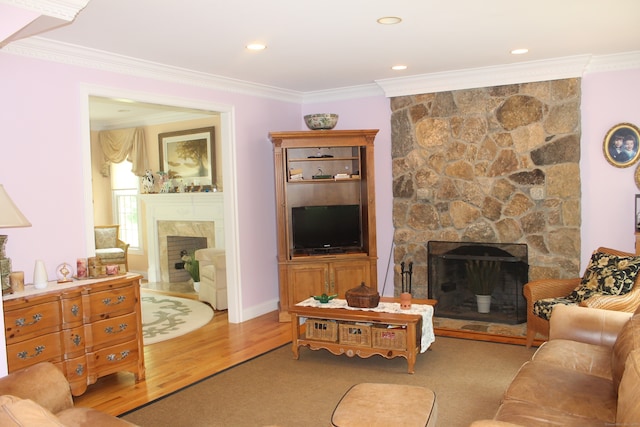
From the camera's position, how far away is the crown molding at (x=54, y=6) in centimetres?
259

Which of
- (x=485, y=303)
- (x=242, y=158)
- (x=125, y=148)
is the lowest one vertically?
(x=485, y=303)

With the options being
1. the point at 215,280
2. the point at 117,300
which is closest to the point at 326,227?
the point at 215,280

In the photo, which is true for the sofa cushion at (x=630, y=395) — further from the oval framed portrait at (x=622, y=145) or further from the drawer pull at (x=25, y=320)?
the oval framed portrait at (x=622, y=145)

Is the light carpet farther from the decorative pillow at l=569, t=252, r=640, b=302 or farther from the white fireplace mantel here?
the white fireplace mantel

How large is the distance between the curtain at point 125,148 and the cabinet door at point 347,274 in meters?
4.12

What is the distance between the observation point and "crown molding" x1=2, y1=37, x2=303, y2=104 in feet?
12.3

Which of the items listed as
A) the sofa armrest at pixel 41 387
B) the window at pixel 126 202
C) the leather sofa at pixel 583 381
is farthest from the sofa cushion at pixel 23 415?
the window at pixel 126 202

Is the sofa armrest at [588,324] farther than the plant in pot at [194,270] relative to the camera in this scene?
No

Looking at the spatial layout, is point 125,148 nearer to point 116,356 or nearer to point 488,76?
point 116,356

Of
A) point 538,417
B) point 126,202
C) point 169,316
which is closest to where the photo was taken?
point 538,417

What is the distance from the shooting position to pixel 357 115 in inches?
246

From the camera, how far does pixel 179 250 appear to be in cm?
825

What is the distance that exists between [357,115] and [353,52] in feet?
6.00

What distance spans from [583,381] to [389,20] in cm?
249
